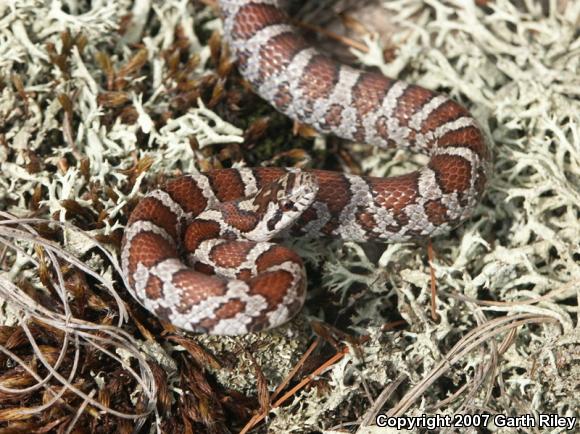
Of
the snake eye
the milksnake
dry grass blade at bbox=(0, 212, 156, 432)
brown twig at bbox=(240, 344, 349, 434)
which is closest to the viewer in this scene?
dry grass blade at bbox=(0, 212, 156, 432)

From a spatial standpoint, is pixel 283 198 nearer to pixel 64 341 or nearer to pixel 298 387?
pixel 298 387

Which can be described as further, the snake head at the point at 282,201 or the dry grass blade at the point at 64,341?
the snake head at the point at 282,201

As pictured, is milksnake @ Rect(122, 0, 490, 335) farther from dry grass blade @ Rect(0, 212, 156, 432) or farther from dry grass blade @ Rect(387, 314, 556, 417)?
dry grass blade @ Rect(387, 314, 556, 417)

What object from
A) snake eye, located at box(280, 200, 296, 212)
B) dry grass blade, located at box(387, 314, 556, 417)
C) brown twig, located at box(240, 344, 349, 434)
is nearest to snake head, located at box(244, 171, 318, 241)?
snake eye, located at box(280, 200, 296, 212)

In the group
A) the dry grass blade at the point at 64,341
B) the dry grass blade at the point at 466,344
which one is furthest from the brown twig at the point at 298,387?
the dry grass blade at the point at 64,341

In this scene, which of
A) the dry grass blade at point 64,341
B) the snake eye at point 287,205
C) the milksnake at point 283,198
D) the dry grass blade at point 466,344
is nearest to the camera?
the dry grass blade at point 64,341

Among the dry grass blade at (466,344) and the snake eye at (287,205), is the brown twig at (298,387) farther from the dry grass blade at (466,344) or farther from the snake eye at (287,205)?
the snake eye at (287,205)

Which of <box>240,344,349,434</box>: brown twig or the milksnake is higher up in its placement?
the milksnake
